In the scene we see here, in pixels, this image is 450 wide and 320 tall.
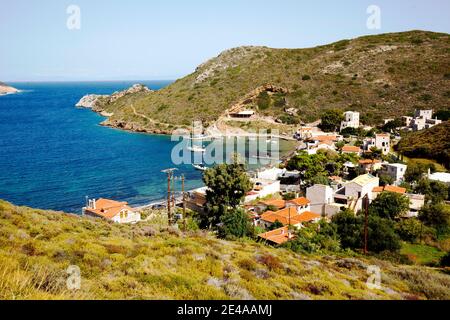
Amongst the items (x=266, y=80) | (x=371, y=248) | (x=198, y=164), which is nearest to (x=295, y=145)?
(x=198, y=164)

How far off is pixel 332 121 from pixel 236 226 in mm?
44156

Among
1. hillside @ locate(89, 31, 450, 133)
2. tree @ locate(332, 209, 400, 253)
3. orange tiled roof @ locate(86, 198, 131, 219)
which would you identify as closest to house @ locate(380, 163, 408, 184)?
tree @ locate(332, 209, 400, 253)

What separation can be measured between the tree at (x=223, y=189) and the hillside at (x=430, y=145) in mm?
24288

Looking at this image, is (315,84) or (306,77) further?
(306,77)

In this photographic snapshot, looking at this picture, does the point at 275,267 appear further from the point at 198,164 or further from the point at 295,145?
the point at 295,145

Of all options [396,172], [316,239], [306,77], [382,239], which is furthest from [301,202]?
[306,77]

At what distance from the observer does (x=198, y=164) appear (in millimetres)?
47562

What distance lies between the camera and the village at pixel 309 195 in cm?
2428

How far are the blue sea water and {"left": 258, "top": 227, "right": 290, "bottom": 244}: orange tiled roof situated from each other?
1559 centimetres

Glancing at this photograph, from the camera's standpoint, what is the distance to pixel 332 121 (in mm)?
60656

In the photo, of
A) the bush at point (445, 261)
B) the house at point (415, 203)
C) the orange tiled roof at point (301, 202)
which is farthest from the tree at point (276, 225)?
the house at point (415, 203)

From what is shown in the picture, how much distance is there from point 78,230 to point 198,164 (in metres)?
35.4

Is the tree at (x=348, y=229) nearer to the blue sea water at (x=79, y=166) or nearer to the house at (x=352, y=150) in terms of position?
the blue sea water at (x=79, y=166)

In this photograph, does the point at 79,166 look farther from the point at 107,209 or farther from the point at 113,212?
the point at 113,212
